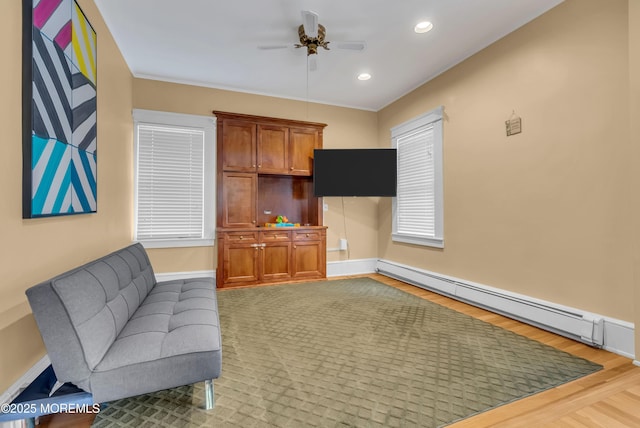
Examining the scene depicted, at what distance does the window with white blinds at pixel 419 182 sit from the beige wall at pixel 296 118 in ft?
2.02

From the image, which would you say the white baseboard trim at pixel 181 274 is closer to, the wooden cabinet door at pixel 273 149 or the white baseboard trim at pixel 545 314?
the wooden cabinet door at pixel 273 149

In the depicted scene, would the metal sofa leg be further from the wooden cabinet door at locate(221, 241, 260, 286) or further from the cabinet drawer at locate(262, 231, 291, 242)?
the cabinet drawer at locate(262, 231, 291, 242)

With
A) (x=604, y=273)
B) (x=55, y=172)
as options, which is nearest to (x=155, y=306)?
(x=55, y=172)

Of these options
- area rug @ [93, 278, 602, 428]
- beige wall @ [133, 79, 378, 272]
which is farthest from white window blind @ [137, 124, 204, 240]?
area rug @ [93, 278, 602, 428]

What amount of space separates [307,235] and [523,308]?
9.85 ft

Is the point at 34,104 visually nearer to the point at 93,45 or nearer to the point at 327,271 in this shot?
the point at 93,45

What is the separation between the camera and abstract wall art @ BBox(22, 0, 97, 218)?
1585 mm

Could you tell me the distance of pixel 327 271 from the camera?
5195 millimetres

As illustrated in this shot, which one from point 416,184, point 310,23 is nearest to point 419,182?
point 416,184

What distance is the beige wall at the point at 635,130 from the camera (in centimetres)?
210

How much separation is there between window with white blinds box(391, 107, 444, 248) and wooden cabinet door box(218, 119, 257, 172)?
8.03 feet

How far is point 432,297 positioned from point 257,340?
2483 mm

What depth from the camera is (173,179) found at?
4352mm

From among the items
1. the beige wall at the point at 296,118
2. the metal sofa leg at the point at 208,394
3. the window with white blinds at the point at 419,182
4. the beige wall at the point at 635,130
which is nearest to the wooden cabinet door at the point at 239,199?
the beige wall at the point at 296,118
